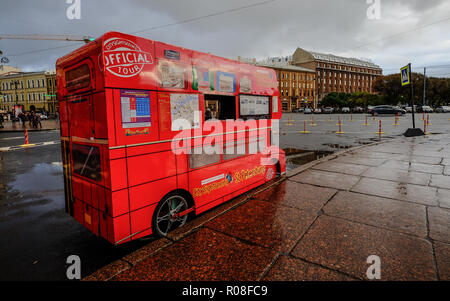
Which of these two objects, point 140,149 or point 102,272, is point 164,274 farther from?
point 140,149

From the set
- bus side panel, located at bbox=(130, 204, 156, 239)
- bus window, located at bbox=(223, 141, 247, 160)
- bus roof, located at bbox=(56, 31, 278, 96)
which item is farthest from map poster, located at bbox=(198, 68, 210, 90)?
bus side panel, located at bbox=(130, 204, 156, 239)

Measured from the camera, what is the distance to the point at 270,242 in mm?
3338

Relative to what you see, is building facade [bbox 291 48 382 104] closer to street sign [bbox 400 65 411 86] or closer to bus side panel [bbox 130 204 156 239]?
street sign [bbox 400 65 411 86]

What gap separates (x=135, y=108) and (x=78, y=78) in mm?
921

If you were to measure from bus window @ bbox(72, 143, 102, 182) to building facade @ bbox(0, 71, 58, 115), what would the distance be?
7426cm

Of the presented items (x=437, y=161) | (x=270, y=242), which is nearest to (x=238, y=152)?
(x=270, y=242)

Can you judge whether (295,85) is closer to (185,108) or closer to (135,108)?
(185,108)

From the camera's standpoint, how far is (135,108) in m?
3.08

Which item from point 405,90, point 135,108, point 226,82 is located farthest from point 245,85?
point 405,90

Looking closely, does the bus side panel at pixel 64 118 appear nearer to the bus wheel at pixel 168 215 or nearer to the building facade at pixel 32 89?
the bus wheel at pixel 168 215

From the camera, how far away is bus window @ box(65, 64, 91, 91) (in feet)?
10.1

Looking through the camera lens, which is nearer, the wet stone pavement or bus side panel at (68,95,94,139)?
the wet stone pavement
